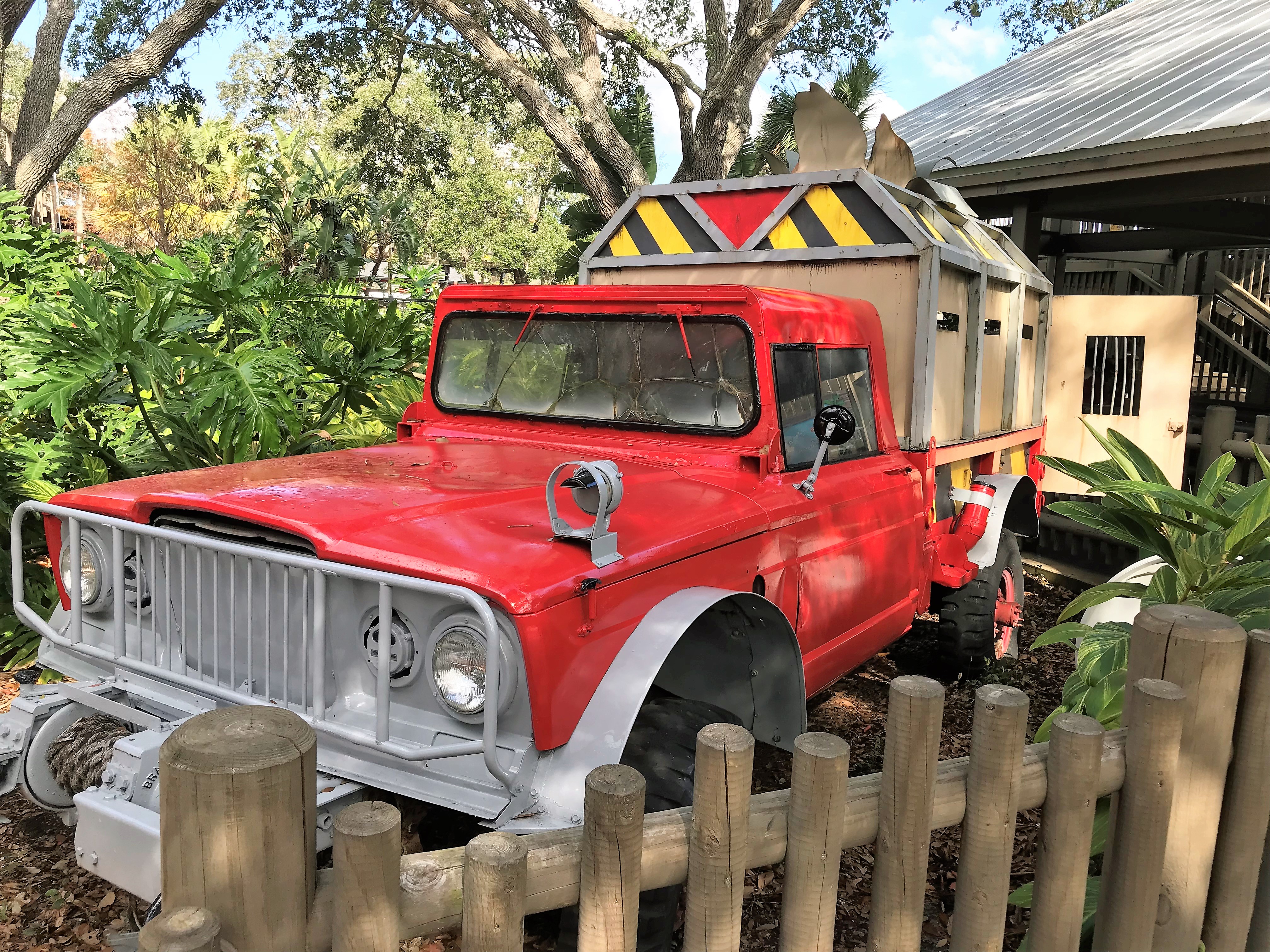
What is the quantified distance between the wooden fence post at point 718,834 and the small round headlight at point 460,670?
2.14 feet

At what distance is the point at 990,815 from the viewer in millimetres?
1879

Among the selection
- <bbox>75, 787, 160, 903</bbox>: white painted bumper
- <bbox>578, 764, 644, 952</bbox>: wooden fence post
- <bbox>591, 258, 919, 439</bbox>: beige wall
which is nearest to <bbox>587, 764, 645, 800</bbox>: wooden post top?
<bbox>578, 764, 644, 952</bbox>: wooden fence post

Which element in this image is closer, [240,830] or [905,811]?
[240,830]

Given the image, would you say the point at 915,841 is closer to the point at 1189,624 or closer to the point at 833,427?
the point at 1189,624

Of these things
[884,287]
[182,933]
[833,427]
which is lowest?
[182,933]

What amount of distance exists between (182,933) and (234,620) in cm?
133

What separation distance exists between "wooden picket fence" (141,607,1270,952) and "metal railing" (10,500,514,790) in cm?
52

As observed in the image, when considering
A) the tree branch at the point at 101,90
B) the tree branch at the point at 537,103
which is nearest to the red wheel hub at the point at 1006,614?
the tree branch at the point at 537,103

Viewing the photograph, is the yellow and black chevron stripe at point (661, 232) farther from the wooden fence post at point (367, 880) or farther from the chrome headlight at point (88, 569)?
the wooden fence post at point (367, 880)

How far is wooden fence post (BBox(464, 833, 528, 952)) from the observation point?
142cm

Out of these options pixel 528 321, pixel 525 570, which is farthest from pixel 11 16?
pixel 525 570

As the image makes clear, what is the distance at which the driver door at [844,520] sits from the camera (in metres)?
3.44

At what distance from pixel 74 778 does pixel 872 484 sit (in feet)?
9.53

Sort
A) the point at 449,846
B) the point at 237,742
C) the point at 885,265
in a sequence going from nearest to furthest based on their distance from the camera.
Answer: the point at 237,742 → the point at 449,846 → the point at 885,265
